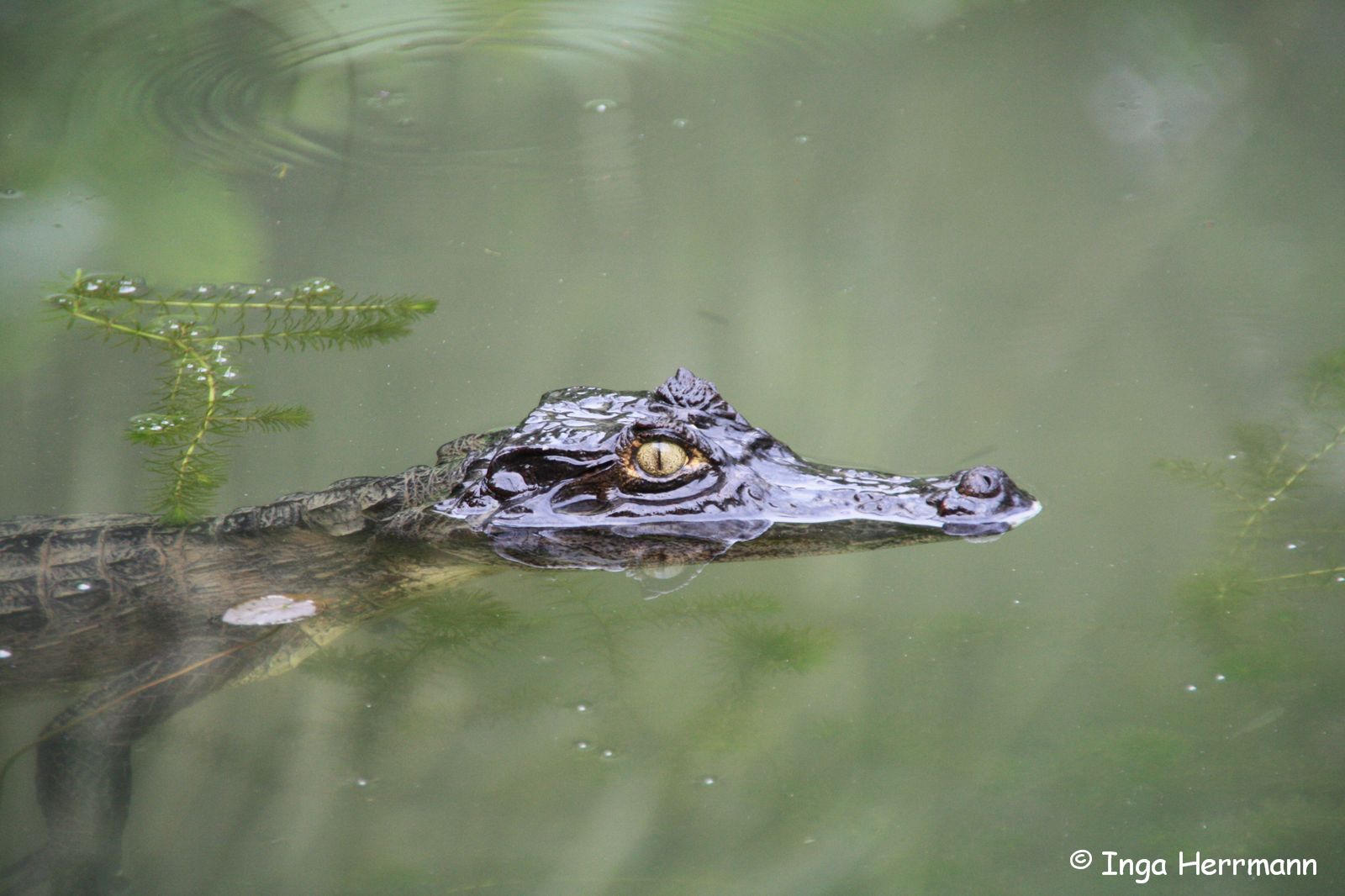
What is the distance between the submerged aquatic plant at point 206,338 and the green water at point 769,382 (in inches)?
5.9

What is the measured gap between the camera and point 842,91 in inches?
201

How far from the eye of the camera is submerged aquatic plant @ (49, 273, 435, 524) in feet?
11.1

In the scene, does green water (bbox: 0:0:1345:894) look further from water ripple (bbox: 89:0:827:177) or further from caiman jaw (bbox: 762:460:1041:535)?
caiman jaw (bbox: 762:460:1041:535)

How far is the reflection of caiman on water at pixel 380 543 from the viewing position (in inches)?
108

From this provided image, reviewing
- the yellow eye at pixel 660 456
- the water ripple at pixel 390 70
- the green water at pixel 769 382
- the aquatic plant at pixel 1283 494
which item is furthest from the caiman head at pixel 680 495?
the water ripple at pixel 390 70

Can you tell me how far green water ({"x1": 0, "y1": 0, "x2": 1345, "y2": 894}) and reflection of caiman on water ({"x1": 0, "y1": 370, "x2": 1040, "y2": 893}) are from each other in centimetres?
14

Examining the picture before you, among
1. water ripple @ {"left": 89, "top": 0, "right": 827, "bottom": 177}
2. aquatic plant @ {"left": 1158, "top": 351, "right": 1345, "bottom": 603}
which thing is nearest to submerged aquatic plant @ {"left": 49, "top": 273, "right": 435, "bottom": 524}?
water ripple @ {"left": 89, "top": 0, "right": 827, "bottom": 177}

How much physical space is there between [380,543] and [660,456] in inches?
40.8

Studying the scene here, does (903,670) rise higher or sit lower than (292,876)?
higher

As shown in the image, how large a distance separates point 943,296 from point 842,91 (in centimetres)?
153

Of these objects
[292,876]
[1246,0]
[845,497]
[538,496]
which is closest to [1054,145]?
[1246,0]

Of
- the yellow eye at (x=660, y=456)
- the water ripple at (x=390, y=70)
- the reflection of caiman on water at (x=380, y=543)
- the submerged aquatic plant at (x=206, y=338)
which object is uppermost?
the water ripple at (x=390, y=70)

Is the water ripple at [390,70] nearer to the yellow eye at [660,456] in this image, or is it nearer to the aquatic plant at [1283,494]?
the yellow eye at [660,456]

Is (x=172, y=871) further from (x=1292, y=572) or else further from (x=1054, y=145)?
(x=1054, y=145)
